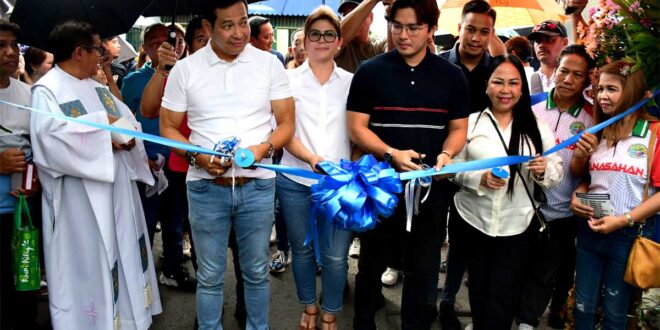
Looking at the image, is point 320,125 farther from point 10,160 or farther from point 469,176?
point 10,160

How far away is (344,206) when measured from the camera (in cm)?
270

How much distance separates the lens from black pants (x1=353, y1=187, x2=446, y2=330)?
10.4 feet

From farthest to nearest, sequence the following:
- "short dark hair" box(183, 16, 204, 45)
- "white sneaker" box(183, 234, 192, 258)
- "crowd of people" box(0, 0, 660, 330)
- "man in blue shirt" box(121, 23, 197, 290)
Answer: "white sneaker" box(183, 234, 192, 258) → "man in blue shirt" box(121, 23, 197, 290) → "short dark hair" box(183, 16, 204, 45) → "crowd of people" box(0, 0, 660, 330)

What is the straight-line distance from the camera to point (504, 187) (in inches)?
126

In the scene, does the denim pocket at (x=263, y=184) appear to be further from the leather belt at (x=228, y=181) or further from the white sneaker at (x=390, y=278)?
the white sneaker at (x=390, y=278)

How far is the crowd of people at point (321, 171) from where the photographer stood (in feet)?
9.64

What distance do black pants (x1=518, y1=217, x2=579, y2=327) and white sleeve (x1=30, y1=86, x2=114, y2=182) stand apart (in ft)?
9.07

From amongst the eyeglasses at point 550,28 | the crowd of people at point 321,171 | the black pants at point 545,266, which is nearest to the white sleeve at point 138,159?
the crowd of people at point 321,171

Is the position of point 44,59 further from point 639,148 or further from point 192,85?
point 639,148

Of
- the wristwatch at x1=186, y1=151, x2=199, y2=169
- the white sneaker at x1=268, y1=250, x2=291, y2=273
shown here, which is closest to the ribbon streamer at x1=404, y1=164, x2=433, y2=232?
the wristwatch at x1=186, y1=151, x2=199, y2=169

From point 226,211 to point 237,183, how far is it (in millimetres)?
179

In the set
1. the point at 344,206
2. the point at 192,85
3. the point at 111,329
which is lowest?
the point at 111,329

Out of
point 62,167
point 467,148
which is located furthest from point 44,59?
point 467,148

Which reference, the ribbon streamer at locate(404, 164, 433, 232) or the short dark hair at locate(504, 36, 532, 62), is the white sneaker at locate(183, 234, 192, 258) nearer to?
the ribbon streamer at locate(404, 164, 433, 232)
